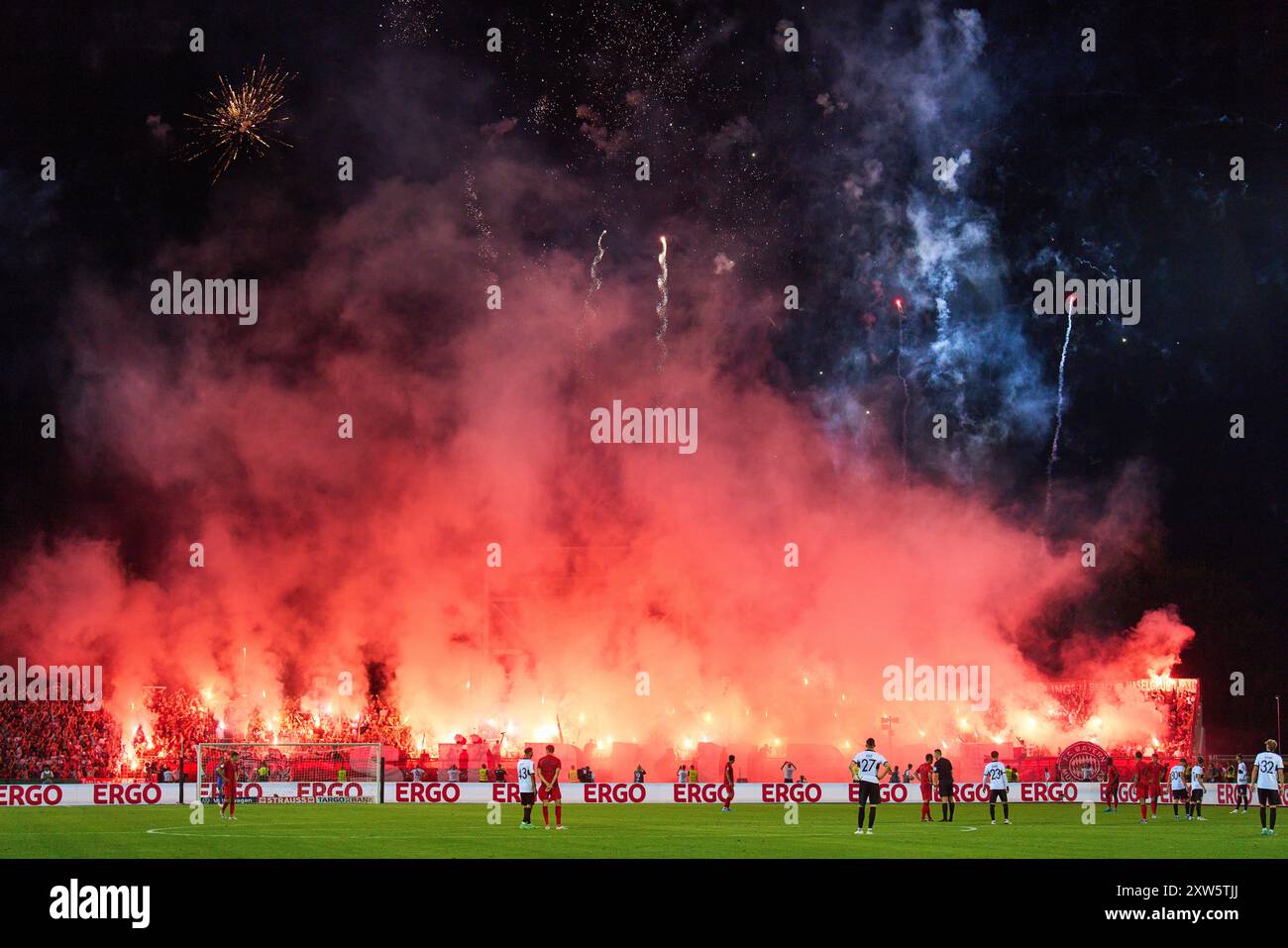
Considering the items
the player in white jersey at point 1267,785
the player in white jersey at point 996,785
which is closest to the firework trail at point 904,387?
the player in white jersey at point 996,785

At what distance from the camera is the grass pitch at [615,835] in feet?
92.1

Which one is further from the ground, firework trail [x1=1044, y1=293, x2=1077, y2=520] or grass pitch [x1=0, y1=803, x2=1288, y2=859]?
firework trail [x1=1044, y1=293, x2=1077, y2=520]

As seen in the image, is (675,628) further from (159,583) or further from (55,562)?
(55,562)

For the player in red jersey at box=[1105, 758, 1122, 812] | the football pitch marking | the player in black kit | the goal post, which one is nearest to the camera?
the football pitch marking

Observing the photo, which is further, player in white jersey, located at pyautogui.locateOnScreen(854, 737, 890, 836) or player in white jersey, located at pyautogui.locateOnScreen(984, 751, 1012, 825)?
player in white jersey, located at pyautogui.locateOnScreen(984, 751, 1012, 825)

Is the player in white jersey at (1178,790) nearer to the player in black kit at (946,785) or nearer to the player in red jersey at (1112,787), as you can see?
the player in red jersey at (1112,787)

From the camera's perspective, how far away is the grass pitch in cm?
2808

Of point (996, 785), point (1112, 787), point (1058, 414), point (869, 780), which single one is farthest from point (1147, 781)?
point (1058, 414)

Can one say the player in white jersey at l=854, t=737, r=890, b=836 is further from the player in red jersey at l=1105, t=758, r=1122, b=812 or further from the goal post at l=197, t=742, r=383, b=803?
the goal post at l=197, t=742, r=383, b=803

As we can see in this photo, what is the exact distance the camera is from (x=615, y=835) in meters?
33.2

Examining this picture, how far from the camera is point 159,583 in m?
82.6

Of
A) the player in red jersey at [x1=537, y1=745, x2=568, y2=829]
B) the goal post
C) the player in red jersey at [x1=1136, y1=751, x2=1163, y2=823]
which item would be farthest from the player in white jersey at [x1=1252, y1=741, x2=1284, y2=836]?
the goal post

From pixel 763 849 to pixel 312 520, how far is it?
60888 mm
